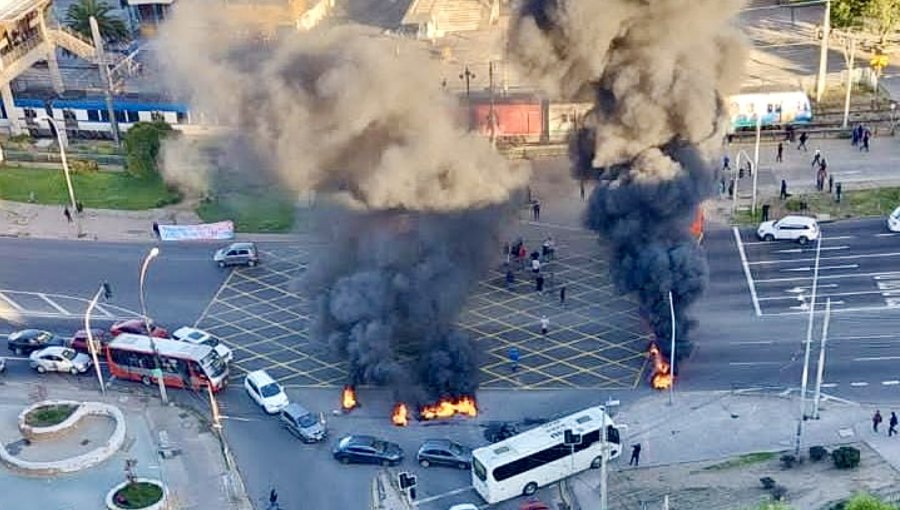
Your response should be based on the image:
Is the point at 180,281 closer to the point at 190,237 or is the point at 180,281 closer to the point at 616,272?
the point at 190,237

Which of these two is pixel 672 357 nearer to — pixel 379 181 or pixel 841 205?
pixel 379 181

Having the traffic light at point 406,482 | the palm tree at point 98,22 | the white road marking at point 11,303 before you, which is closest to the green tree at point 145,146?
the white road marking at point 11,303

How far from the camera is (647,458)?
36.8 metres

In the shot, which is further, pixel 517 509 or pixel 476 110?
Answer: pixel 476 110

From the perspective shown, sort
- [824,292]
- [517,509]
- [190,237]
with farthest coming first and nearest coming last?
1. [190,237]
2. [824,292]
3. [517,509]

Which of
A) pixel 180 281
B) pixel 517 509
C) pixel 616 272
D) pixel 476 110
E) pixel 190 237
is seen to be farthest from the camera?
pixel 476 110

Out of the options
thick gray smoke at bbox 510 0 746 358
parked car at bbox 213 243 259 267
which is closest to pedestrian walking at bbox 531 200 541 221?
thick gray smoke at bbox 510 0 746 358

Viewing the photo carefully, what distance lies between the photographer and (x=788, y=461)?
35.7 meters

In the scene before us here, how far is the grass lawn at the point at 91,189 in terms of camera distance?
186ft

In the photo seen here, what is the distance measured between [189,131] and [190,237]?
9.50 meters

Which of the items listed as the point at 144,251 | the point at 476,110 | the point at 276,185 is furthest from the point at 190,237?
the point at 476,110

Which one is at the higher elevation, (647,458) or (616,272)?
(616,272)

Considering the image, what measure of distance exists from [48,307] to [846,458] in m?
33.1

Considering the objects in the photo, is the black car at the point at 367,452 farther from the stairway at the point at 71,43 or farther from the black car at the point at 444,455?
the stairway at the point at 71,43
